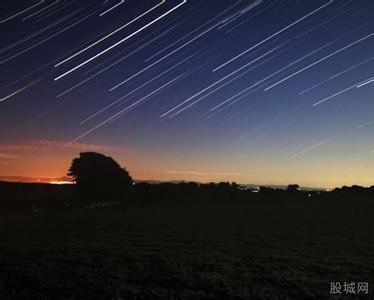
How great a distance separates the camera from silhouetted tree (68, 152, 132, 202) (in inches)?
3282

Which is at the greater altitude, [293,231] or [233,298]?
[293,231]

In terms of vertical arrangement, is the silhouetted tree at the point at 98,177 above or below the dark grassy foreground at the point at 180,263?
above

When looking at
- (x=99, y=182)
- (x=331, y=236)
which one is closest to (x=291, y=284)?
(x=331, y=236)

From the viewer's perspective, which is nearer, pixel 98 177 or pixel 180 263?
pixel 180 263

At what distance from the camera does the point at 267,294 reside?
13648 mm

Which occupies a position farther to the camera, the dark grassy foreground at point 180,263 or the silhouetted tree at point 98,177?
the silhouetted tree at point 98,177

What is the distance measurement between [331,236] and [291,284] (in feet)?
54.0

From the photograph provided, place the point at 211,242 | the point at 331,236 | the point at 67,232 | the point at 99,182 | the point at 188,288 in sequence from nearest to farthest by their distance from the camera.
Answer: the point at 188,288, the point at 211,242, the point at 331,236, the point at 67,232, the point at 99,182

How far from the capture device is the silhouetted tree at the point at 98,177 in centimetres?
8338

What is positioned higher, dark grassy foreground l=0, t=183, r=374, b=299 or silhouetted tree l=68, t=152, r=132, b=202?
silhouetted tree l=68, t=152, r=132, b=202

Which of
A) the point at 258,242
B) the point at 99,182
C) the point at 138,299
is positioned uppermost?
the point at 99,182

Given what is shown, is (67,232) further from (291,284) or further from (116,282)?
(291,284)

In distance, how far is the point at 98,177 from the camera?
8531 centimetres

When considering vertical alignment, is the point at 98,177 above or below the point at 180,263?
above
